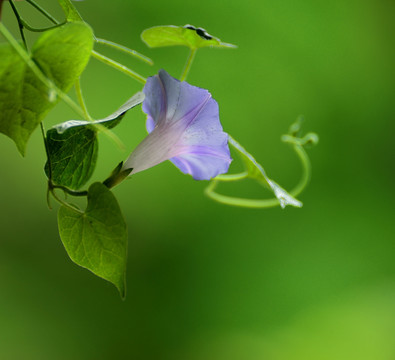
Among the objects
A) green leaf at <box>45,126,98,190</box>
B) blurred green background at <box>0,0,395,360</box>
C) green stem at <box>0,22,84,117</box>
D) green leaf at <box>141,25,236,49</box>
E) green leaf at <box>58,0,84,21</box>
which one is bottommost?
blurred green background at <box>0,0,395,360</box>

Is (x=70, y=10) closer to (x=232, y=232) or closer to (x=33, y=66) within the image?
(x=33, y=66)

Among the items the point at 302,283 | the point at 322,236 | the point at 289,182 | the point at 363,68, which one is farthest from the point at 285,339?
the point at 363,68

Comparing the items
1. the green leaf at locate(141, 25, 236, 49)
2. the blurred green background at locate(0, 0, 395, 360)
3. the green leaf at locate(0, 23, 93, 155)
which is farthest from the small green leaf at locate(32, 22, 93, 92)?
the blurred green background at locate(0, 0, 395, 360)

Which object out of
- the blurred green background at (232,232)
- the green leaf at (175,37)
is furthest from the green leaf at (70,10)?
the blurred green background at (232,232)

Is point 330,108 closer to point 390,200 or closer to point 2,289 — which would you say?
point 390,200

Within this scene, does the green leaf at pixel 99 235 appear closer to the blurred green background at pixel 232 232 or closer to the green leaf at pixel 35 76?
the green leaf at pixel 35 76

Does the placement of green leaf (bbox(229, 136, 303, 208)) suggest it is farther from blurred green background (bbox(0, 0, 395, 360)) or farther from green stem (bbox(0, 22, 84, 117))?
blurred green background (bbox(0, 0, 395, 360))

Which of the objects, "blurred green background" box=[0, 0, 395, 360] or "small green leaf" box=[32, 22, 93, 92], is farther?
"blurred green background" box=[0, 0, 395, 360]
